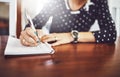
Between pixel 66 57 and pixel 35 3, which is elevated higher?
pixel 35 3

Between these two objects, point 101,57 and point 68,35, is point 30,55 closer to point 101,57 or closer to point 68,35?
point 101,57

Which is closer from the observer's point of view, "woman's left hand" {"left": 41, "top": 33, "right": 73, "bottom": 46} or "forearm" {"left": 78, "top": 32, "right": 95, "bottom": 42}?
"woman's left hand" {"left": 41, "top": 33, "right": 73, "bottom": 46}

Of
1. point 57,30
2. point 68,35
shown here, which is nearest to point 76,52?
point 68,35

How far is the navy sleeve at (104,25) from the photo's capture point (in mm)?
1251

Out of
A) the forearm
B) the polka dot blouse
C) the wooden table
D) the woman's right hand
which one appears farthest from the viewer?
the polka dot blouse

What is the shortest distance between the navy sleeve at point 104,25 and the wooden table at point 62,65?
370 millimetres

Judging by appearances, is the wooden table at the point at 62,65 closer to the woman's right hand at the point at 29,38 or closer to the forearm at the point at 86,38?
the woman's right hand at the point at 29,38

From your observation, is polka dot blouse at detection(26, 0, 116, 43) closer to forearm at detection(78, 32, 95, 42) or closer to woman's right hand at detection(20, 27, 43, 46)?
forearm at detection(78, 32, 95, 42)

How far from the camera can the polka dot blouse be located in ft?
4.91

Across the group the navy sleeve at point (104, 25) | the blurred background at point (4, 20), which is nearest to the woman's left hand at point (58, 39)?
the navy sleeve at point (104, 25)

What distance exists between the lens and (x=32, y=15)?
64.1 inches

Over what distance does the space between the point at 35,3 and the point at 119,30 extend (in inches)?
29.6

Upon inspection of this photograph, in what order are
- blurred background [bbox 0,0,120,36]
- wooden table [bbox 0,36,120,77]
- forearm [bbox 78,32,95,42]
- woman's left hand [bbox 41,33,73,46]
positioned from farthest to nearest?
blurred background [bbox 0,0,120,36]
forearm [bbox 78,32,95,42]
woman's left hand [bbox 41,33,73,46]
wooden table [bbox 0,36,120,77]

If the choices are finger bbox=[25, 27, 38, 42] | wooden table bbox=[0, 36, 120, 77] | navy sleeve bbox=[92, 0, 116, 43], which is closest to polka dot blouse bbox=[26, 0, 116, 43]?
navy sleeve bbox=[92, 0, 116, 43]
